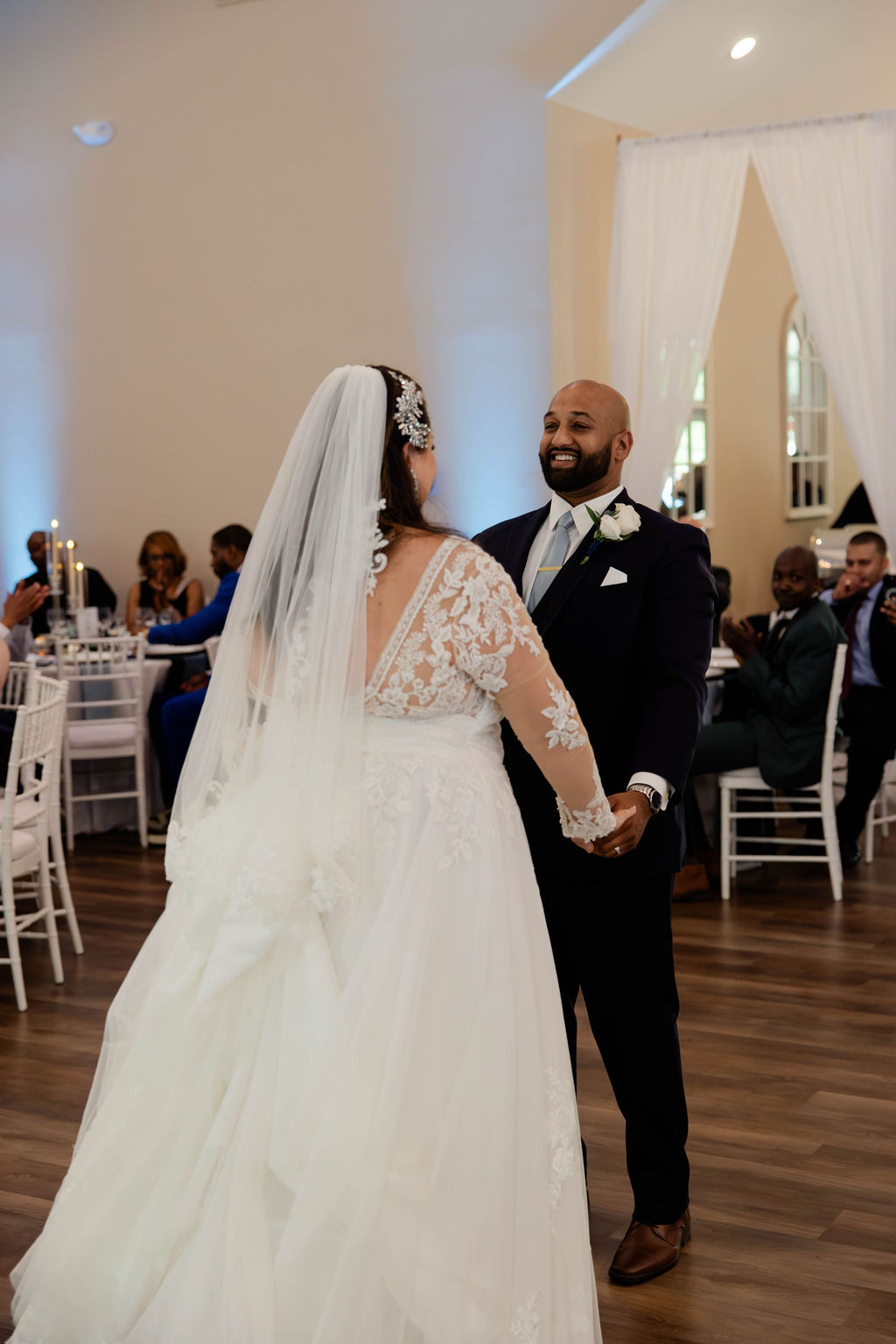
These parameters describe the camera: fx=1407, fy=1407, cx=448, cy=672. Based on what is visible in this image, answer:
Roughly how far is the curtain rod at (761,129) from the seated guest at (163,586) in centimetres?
348

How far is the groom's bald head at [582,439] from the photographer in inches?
103

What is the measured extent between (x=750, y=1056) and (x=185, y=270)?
629cm

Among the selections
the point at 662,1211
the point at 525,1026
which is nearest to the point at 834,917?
the point at 662,1211

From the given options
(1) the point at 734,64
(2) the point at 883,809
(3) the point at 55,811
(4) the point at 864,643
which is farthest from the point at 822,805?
(1) the point at 734,64

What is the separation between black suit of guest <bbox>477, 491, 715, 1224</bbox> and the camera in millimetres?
2561

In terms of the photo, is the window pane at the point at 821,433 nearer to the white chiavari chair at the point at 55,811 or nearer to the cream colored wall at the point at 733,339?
the cream colored wall at the point at 733,339

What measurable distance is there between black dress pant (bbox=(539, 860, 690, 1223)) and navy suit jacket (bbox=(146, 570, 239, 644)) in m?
4.29

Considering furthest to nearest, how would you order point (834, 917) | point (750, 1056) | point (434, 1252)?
point (834, 917) < point (750, 1056) < point (434, 1252)

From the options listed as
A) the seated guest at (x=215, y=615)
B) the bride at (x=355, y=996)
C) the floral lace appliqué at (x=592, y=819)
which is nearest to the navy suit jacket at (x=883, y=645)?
the seated guest at (x=215, y=615)

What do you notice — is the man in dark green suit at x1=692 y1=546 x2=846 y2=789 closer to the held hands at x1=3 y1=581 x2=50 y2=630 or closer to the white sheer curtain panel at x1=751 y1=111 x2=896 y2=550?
the white sheer curtain panel at x1=751 y1=111 x2=896 y2=550

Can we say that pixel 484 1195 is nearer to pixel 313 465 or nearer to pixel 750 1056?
pixel 313 465

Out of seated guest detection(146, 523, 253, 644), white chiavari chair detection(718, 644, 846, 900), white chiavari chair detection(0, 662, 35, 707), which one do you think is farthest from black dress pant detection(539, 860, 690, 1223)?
seated guest detection(146, 523, 253, 644)

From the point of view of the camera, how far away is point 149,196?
858 cm

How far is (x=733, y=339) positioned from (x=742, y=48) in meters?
2.39
